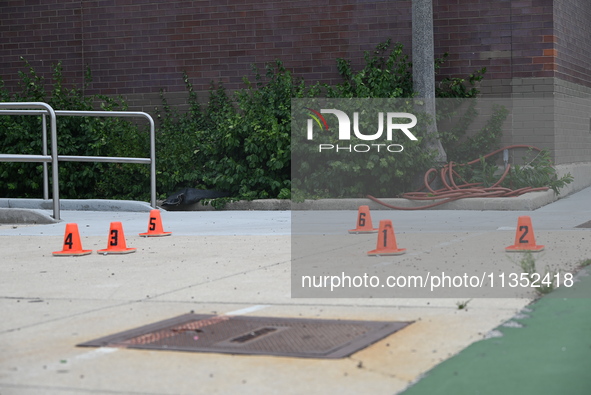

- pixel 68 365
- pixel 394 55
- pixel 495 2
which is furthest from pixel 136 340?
pixel 495 2

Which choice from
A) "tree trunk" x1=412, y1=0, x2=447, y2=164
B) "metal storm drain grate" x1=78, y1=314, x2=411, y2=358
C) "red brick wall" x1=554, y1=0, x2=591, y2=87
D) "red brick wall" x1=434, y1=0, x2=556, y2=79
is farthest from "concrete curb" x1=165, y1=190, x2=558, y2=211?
"metal storm drain grate" x1=78, y1=314, x2=411, y2=358

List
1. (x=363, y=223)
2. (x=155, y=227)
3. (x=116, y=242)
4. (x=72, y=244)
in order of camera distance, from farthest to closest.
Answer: (x=155, y=227)
(x=363, y=223)
(x=116, y=242)
(x=72, y=244)

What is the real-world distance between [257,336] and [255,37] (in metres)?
12.7

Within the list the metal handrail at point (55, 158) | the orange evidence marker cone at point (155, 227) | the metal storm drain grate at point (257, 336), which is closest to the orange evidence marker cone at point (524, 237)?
the metal storm drain grate at point (257, 336)

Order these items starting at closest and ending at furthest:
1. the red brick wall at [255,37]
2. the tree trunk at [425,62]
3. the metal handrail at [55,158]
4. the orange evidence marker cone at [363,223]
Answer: the orange evidence marker cone at [363,223] → the metal handrail at [55,158] → the tree trunk at [425,62] → the red brick wall at [255,37]

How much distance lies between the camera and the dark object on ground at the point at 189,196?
49.8 feet

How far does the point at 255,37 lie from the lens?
57.3 feet

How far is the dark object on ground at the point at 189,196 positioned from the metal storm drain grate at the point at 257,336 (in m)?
9.27

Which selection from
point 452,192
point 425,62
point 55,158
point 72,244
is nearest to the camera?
point 72,244

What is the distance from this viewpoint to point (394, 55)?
15.8 meters

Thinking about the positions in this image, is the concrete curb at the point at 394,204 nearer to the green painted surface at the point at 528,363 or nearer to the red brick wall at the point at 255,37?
the red brick wall at the point at 255,37

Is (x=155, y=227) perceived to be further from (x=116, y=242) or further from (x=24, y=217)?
(x=24, y=217)

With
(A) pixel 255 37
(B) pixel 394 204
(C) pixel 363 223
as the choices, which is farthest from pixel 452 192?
(A) pixel 255 37

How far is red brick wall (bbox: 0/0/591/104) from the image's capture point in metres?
15.9
